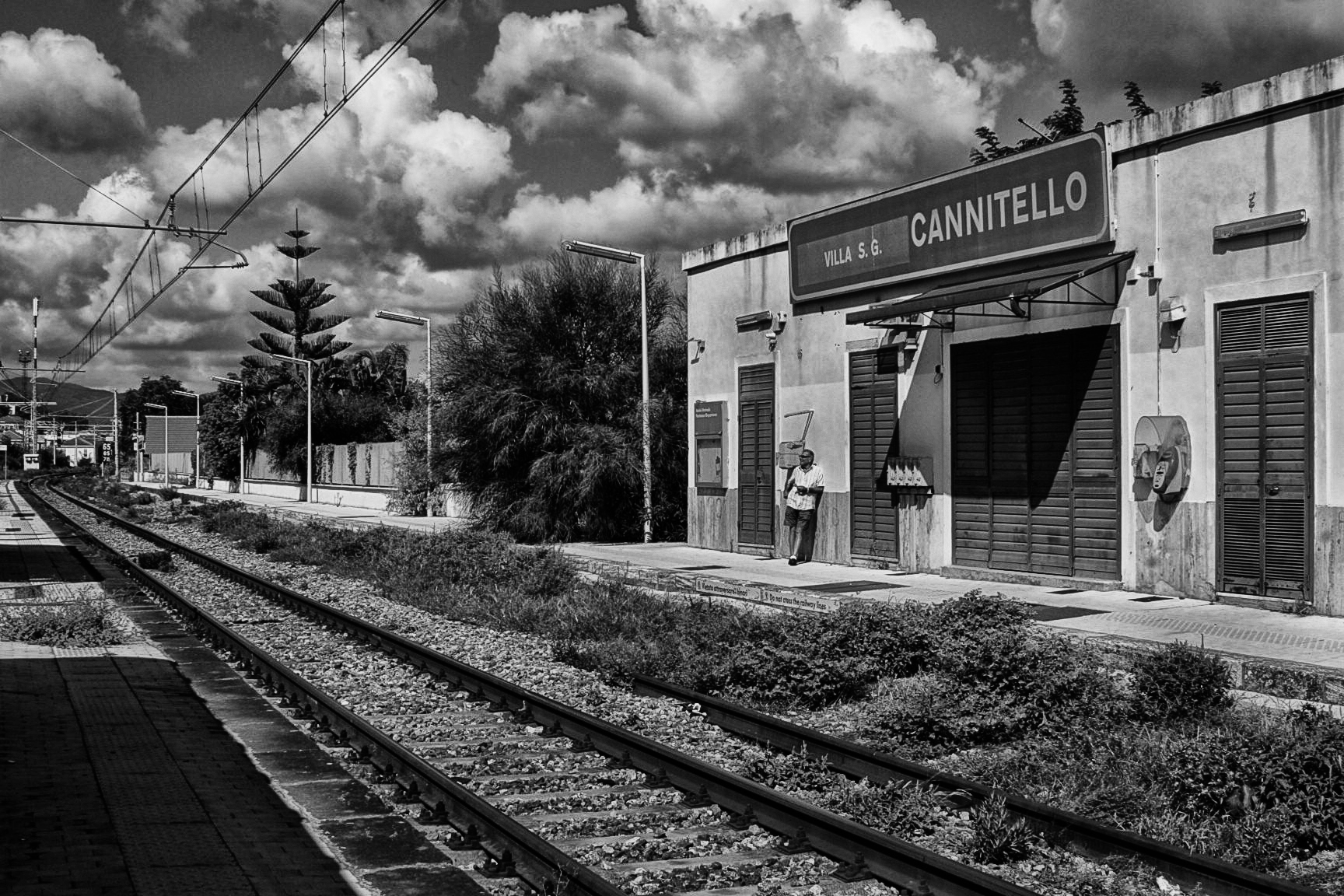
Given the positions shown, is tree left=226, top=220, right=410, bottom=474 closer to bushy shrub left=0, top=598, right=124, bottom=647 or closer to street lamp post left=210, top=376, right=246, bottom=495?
street lamp post left=210, top=376, right=246, bottom=495

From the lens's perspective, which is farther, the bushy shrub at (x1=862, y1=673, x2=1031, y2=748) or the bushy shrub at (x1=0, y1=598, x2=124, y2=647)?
the bushy shrub at (x1=0, y1=598, x2=124, y2=647)

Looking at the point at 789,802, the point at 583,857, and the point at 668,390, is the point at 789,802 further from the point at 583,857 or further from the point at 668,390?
the point at 668,390

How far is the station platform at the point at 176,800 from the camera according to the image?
5.31 m

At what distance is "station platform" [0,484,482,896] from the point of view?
5.31 meters

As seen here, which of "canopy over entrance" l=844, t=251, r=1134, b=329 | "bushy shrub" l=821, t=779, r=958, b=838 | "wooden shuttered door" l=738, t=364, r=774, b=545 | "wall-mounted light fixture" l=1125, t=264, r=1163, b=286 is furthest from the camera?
"wooden shuttered door" l=738, t=364, r=774, b=545

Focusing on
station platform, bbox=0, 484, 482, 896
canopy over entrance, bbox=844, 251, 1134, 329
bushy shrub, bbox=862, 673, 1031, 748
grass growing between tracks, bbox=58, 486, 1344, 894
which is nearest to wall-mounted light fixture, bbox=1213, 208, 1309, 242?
canopy over entrance, bbox=844, 251, 1134, 329

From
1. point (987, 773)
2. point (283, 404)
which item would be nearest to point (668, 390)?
point (987, 773)

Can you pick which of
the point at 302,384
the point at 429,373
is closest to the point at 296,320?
the point at 302,384

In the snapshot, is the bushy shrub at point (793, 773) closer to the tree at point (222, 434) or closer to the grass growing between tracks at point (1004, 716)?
the grass growing between tracks at point (1004, 716)

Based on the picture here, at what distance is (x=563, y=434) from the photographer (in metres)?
26.2

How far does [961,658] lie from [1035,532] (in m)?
7.83

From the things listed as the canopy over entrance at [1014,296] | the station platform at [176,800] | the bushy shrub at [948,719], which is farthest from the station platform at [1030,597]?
the station platform at [176,800]

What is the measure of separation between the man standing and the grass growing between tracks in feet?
18.7

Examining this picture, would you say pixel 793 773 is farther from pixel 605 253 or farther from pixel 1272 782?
pixel 605 253
